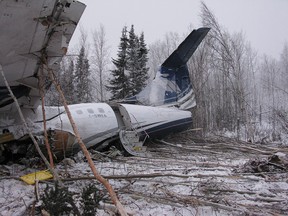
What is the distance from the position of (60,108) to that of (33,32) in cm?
442

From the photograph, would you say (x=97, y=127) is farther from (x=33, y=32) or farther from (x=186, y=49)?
(x=186, y=49)

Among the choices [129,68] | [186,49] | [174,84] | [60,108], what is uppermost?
[129,68]

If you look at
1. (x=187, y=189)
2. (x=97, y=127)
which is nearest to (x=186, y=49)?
(x=97, y=127)

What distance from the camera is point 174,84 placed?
1295 centimetres

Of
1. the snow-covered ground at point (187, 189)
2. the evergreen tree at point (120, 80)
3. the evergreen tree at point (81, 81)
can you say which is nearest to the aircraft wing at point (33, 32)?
the snow-covered ground at point (187, 189)

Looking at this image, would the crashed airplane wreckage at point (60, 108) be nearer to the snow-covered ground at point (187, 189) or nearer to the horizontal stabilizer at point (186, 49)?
the horizontal stabilizer at point (186, 49)

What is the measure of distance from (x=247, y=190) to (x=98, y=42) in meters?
36.7

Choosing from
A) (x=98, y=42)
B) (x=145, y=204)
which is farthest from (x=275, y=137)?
(x=98, y=42)

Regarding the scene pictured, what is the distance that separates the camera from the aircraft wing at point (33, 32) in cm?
383

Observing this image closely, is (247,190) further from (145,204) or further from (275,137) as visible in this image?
(275,137)

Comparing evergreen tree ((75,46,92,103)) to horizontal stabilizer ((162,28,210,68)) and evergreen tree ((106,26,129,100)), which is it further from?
horizontal stabilizer ((162,28,210,68))

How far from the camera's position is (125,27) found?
24.9m

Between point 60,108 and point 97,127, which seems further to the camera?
point 97,127

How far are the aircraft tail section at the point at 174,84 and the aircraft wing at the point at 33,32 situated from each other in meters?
6.83
